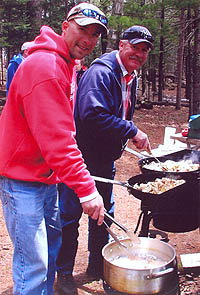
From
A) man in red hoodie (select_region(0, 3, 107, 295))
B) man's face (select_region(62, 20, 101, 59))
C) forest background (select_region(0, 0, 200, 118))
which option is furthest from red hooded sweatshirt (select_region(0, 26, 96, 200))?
forest background (select_region(0, 0, 200, 118))

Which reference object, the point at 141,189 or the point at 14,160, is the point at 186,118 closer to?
Answer: the point at 141,189

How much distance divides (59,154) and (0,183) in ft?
1.72

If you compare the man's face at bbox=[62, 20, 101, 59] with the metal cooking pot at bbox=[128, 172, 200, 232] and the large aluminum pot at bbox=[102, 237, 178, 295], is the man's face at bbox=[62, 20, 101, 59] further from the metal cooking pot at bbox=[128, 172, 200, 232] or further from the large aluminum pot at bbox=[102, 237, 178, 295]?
the large aluminum pot at bbox=[102, 237, 178, 295]

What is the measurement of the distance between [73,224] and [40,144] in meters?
1.72

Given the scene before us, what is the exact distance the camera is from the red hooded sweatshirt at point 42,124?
6.63ft

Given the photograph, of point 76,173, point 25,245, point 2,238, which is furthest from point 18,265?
point 2,238

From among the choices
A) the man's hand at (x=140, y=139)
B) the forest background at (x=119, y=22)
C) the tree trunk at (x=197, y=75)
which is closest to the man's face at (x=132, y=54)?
the man's hand at (x=140, y=139)

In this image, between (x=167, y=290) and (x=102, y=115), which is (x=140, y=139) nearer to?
(x=102, y=115)

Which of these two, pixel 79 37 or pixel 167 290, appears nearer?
pixel 79 37

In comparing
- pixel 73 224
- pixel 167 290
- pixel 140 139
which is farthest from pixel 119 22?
pixel 167 290

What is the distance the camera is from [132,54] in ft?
11.3

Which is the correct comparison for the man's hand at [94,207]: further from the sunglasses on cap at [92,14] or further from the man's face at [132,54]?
the man's face at [132,54]

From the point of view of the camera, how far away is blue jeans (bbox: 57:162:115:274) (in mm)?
3516

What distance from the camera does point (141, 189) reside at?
3279mm
